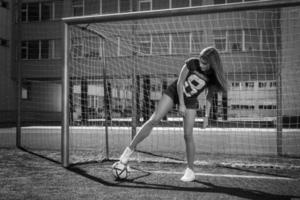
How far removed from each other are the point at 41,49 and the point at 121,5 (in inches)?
307

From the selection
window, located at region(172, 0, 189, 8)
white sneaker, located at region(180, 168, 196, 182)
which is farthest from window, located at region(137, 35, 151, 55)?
window, located at region(172, 0, 189, 8)

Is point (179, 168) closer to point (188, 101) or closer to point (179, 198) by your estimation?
point (188, 101)

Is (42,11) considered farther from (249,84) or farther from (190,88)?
(190,88)

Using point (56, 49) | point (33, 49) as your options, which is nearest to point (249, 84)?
point (56, 49)

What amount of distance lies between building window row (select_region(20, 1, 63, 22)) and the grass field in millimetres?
24149

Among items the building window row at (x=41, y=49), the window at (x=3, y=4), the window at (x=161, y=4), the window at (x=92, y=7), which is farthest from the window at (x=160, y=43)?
the window at (x=3, y=4)

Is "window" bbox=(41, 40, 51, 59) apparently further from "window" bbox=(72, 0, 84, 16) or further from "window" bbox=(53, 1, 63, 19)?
"window" bbox=(72, 0, 84, 16)

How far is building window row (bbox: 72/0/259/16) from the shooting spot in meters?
23.6

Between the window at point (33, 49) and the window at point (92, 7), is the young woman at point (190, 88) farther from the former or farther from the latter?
the window at point (33, 49)

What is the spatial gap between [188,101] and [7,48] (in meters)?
26.2

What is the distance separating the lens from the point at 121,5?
24.9 metres

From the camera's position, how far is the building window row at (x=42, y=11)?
28.4 m

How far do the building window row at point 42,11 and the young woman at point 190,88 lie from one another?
25.6 meters

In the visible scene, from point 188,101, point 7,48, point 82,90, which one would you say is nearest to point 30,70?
point 7,48
